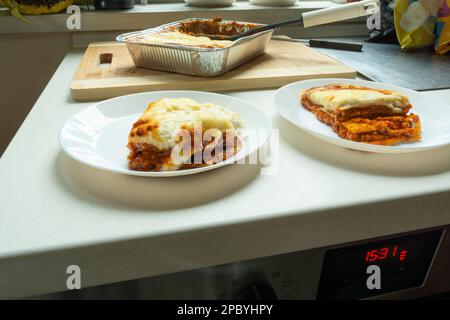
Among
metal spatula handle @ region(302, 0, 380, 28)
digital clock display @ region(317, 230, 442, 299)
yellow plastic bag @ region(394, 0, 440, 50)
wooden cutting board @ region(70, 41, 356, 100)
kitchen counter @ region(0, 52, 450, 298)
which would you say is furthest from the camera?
yellow plastic bag @ region(394, 0, 440, 50)

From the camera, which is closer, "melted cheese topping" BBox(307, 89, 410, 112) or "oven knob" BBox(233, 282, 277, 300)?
"oven knob" BBox(233, 282, 277, 300)

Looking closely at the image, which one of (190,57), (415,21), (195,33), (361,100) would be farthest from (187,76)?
(415,21)

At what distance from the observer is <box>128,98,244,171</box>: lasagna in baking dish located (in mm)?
409

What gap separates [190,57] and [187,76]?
0.05 metres

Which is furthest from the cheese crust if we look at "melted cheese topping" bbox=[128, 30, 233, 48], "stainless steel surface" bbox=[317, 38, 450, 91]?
"stainless steel surface" bbox=[317, 38, 450, 91]

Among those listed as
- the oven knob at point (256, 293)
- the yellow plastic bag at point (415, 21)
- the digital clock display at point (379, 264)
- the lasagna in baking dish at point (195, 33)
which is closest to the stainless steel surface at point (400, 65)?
the yellow plastic bag at point (415, 21)

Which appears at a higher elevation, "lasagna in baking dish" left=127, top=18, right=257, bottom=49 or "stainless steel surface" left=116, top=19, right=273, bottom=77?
"lasagna in baking dish" left=127, top=18, right=257, bottom=49

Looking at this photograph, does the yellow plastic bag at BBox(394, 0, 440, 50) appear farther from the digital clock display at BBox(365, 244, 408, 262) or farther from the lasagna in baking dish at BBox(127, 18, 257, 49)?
the digital clock display at BBox(365, 244, 408, 262)

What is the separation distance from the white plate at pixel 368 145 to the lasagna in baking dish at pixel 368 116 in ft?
0.05

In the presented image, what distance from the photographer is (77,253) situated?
0.32m

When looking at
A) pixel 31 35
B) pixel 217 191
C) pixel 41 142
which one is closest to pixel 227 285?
pixel 217 191

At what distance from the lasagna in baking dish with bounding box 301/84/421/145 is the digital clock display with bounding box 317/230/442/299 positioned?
0.14 m
